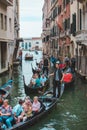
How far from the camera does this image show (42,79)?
18.4m

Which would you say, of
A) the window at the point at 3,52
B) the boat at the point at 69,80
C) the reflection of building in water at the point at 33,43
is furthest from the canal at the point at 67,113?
the reflection of building in water at the point at 33,43

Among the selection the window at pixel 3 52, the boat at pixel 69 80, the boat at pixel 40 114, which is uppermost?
the window at pixel 3 52

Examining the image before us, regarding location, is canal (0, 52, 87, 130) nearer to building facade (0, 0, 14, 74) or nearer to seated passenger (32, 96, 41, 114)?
seated passenger (32, 96, 41, 114)

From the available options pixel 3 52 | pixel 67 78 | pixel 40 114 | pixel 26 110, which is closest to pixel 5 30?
pixel 3 52

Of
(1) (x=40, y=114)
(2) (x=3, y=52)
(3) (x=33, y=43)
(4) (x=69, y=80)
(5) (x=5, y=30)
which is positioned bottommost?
(1) (x=40, y=114)

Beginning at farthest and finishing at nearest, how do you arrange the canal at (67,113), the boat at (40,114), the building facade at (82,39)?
the building facade at (82,39) → the canal at (67,113) → the boat at (40,114)

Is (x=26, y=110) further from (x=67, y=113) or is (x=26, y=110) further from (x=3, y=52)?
(x=3, y=52)

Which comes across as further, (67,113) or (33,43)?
(33,43)

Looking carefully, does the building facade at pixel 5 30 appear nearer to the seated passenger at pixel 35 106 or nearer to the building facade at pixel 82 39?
the building facade at pixel 82 39

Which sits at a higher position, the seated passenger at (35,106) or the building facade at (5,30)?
the building facade at (5,30)

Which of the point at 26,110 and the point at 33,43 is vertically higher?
the point at 33,43

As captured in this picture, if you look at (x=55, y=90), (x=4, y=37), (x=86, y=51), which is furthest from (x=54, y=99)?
(x=4, y=37)

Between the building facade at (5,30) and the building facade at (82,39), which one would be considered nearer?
the building facade at (82,39)

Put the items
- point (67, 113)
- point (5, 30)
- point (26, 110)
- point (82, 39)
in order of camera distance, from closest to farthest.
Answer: point (26, 110), point (67, 113), point (82, 39), point (5, 30)
